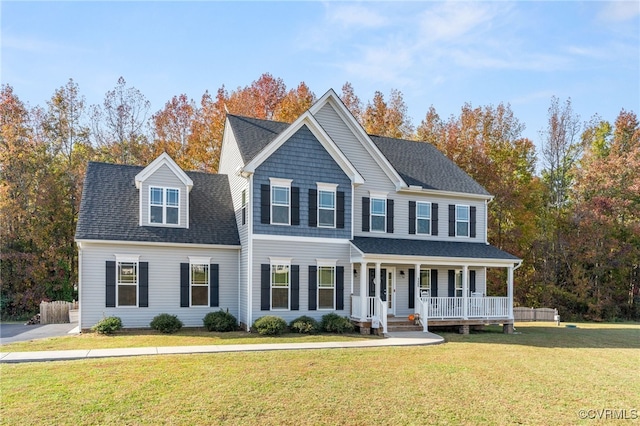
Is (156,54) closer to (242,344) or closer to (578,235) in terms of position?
(242,344)

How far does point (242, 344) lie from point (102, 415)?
22.3 feet

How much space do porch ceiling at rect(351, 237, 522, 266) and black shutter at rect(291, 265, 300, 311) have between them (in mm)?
2350

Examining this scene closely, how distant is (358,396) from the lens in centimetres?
898

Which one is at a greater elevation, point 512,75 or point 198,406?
point 512,75

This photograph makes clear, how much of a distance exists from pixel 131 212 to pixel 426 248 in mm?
12137

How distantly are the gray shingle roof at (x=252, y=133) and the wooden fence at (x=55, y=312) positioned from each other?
35.7ft

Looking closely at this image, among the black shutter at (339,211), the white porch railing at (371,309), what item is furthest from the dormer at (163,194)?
the white porch railing at (371,309)

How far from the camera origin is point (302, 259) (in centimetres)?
1839

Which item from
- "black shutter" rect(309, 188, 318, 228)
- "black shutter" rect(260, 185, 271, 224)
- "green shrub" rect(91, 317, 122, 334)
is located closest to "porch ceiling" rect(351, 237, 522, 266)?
"black shutter" rect(309, 188, 318, 228)

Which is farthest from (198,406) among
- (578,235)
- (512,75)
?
(578,235)

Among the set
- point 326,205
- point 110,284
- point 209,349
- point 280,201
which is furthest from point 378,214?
point 110,284

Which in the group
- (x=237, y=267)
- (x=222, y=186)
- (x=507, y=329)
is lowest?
(x=507, y=329)

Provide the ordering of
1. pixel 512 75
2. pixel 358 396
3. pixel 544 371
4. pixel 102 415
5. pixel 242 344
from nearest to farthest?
pixel 102 415 < pixel 358 396 < pixel 544 371 < pixel 242 344 < pixel 512 75

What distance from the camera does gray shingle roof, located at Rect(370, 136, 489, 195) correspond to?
2206cm
